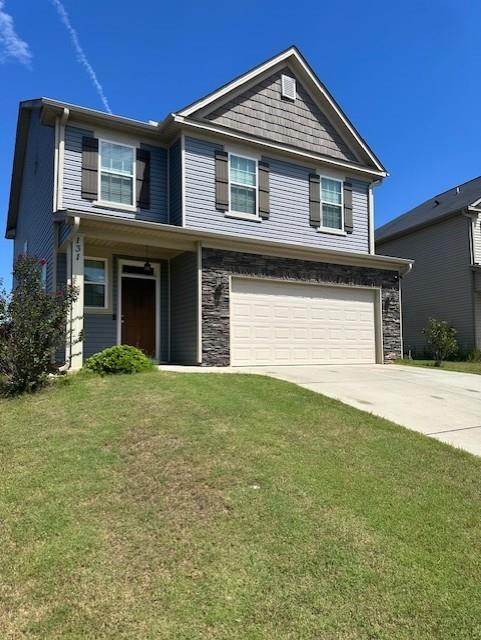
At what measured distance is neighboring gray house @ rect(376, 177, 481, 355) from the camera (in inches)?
756

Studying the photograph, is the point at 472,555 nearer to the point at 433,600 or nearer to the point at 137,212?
the point at 433,600

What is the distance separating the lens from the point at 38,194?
1388cm

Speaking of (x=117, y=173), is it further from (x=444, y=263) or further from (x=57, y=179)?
(x=444, y=263)

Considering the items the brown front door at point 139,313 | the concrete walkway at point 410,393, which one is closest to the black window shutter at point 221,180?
the brown front door at point 139,313

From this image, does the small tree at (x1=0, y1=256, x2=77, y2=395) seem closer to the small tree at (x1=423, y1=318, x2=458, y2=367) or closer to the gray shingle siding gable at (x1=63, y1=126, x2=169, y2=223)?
the gray shingle siding gable at (x1=63, y1=126, x2=169, y2=223)

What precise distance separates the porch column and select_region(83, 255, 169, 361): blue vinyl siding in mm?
1642

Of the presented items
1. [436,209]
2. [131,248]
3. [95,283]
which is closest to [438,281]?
[436,209]

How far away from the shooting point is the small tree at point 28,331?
26.6ft

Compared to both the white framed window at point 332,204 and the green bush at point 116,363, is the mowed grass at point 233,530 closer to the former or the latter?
the green bush at point 116,363

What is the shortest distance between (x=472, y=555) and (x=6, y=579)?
10.3ft

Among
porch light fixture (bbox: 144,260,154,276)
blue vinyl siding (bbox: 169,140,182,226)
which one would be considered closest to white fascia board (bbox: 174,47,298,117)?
blue vinyl siding (bbox: 169,140,182,226)

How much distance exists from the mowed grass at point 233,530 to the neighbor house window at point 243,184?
790 centimetres

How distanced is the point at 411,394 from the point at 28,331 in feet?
21.6

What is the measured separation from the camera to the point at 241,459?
16.2ft
